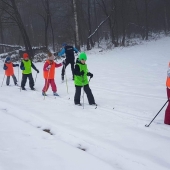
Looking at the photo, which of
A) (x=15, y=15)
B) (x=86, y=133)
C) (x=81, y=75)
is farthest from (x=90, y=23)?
(x=86, y=133)

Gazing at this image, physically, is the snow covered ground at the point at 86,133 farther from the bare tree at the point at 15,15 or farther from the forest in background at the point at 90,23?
the forest in background at the point at 90,23

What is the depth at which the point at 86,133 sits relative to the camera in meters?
5.06

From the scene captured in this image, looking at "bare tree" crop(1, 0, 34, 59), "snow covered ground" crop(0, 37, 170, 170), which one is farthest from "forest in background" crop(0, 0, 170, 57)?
"snow covered ground" crop(0, 37, 170, 170)

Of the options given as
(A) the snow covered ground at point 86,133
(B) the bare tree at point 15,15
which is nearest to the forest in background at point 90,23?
(B) the bare tree at point 15,15

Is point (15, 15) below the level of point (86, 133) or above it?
above

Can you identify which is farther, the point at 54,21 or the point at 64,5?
the point at 54,21

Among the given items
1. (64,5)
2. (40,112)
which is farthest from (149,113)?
(64,5)

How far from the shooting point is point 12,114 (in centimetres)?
672

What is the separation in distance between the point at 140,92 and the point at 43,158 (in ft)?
18.3

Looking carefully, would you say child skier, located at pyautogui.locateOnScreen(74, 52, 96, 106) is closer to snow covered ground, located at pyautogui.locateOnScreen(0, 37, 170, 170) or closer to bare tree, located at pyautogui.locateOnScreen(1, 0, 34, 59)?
snow covered ground, located at pyautogui.locateOnScreen(0, 37, 170, 170)

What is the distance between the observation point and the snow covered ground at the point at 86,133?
3908mm

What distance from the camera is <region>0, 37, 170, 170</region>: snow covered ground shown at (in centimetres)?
391

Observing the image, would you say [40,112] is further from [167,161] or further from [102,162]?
[167,161]

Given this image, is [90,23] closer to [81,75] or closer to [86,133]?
[81,75]
